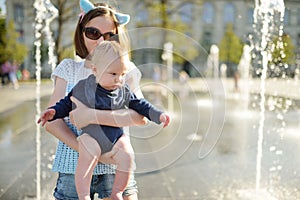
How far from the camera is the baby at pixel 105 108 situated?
1.53 meters

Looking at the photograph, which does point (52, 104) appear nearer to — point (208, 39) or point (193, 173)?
point (193, 173)

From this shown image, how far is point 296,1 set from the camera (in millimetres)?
46688

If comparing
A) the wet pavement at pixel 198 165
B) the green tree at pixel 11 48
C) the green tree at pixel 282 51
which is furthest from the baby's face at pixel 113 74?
the green tree at pixel 11 48

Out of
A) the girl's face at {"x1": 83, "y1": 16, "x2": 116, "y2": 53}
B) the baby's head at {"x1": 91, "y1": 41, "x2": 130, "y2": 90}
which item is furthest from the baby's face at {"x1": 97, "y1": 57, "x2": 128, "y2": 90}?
the girl's face at {"x1": 83, "y1": 16, "x2": 116, "y2": 53}

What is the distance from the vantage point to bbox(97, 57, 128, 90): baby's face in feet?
4.97

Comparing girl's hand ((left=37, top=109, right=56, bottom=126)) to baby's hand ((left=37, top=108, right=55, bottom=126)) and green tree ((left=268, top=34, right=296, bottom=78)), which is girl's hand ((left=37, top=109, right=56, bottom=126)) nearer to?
baby's hand ((left=37, top=108, right=55, bottom=126))

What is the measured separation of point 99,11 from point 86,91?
35 cm

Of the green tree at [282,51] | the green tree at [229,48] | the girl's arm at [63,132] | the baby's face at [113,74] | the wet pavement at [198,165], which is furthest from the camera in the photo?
the green tree at [229,48]

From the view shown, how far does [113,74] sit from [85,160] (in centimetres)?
31

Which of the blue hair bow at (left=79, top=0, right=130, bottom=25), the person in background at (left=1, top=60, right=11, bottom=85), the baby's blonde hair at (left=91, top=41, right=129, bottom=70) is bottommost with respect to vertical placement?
the person in background at (left=1, top=60, right=11, bottom=85)

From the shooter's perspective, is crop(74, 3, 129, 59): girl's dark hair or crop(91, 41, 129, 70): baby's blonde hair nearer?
crop(91, 41, 129, 70): baby's blonde hair

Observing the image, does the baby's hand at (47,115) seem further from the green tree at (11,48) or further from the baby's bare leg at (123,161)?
the green tree at (11,48)

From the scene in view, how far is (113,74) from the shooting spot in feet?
5.01

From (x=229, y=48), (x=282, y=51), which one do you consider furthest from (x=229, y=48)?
(x=282, y=51)
